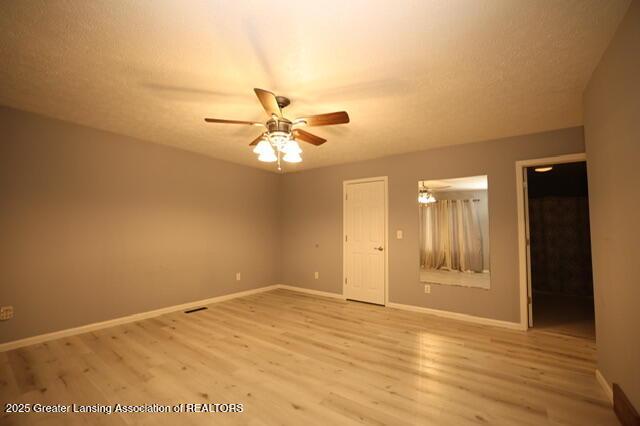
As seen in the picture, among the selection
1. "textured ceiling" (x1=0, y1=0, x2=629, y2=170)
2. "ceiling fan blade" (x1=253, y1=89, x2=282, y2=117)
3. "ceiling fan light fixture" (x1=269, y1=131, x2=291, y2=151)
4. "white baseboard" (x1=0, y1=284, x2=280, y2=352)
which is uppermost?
"textured ceiling" (x1=0, y1=0, x2=629, y2=170)

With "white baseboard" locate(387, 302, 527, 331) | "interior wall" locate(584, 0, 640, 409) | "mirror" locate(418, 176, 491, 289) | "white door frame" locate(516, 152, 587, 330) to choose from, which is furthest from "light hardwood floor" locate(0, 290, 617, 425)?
"mirror" locate(418, 176, 491, 289)

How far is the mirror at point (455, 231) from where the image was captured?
401 centimetres

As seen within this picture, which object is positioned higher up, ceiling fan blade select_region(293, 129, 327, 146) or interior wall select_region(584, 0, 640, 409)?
ceiling fan blade select_region(293, 129, 327, 146)

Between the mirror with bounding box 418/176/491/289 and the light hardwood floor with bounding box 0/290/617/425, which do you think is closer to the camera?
the light hardwood floor with bounding box 0/290/617/425

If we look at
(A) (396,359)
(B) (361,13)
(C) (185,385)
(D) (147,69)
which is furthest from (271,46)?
(A) (396,359)

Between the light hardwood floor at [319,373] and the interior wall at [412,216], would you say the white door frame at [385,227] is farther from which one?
the light hardwood floor at [319,373]

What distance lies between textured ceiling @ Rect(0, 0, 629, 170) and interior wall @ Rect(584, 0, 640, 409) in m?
0.20

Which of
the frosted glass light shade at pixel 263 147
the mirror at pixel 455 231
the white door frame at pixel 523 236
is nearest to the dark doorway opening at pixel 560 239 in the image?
the white door frame at pixel 523 236

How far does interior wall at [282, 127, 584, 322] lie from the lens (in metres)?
3.66

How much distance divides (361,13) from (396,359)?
2.92 meters

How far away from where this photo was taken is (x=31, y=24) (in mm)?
1754

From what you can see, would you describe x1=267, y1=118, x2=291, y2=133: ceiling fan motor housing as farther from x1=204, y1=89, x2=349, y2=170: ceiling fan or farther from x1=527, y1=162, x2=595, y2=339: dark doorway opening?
x1=527, y1=162, x2=595, y2=339: dark doorway opening

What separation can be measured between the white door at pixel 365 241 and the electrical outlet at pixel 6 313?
441 cm

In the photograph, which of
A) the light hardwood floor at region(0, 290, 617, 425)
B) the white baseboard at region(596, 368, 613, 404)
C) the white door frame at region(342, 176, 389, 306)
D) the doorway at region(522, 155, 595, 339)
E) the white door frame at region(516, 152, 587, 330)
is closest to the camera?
the light hardwood floor at region(0, 290, 617, 425)
